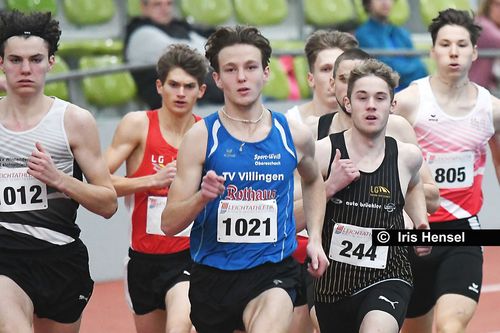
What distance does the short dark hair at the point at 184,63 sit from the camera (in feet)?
25.0

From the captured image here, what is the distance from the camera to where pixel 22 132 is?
20.4ft

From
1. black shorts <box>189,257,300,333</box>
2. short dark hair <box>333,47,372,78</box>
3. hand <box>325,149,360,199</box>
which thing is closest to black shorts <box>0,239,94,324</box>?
black shorts <box>189,257,300,333</box>

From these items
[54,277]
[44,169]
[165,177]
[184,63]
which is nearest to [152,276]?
[165,177]

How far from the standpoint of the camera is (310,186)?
6.18 m

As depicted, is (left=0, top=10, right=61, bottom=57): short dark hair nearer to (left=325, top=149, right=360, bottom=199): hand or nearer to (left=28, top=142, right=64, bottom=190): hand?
(left=28, top=142, right=64, bottom=190): hand

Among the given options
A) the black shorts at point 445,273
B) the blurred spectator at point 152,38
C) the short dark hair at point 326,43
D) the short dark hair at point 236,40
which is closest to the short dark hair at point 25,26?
the short dark hair at point 236,40

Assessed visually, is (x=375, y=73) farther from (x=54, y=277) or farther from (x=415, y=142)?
(x=54, y=277)

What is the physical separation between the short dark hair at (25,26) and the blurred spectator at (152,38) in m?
4.05

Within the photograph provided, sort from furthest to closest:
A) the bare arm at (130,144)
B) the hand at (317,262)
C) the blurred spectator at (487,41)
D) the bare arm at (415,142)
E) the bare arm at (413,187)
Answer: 1. the blurred spectator at (487,41)
2. the bare arm at (130,144)
3. the bare arm at (415,142)
4. the bare arm at (413,187)
5. the hand at (317,262)

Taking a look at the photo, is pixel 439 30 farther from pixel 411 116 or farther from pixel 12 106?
pixel 12 106

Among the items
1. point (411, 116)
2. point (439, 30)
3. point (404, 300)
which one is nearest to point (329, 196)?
point (404, 300)

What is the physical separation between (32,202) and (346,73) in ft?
6.48

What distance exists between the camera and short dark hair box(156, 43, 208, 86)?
7.62m

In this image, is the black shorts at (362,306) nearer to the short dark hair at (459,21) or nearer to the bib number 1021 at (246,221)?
the bib number 1021 at (246,221)
